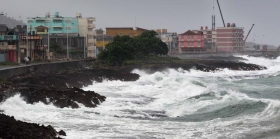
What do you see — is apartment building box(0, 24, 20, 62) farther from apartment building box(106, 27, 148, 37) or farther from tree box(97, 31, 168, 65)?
apartment building box(106, 27, 148, 37)

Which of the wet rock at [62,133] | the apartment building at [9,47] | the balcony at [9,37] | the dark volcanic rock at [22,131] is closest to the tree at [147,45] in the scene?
the apartment building at [9,47]

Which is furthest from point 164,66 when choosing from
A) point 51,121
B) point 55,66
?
point 51,121

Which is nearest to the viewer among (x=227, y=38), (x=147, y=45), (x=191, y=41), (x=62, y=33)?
(x=147, y=45)

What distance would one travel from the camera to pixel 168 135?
78.7ft

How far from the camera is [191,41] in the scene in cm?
15750

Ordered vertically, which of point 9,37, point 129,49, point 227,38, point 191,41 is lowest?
point 129,49

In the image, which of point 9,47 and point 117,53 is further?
point 117,53

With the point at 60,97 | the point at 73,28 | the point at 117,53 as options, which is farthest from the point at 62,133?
the point at 73,28

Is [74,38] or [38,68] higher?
[74,38]

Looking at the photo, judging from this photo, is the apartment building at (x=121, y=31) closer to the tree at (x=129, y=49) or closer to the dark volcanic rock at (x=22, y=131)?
the tree at (x=129, y=49)

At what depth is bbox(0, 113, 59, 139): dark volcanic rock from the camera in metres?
20.1

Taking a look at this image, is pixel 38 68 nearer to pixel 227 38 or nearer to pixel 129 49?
pixel 129 49

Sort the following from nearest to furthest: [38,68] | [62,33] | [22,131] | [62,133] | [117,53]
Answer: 1. [22,131]
2. [62,133]
3. [38,68]
4. [117,53]
5. [62,33]

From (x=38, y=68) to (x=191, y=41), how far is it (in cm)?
10415
